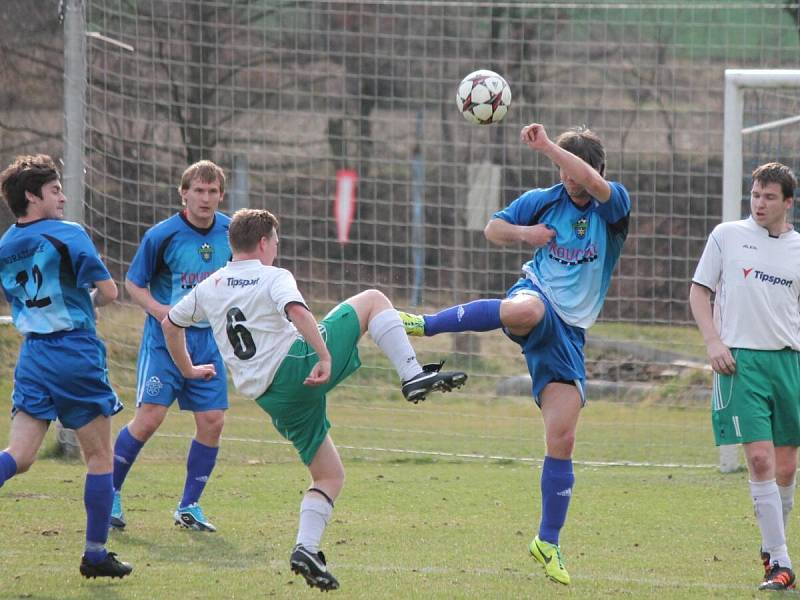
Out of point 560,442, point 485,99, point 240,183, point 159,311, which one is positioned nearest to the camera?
point 560,442

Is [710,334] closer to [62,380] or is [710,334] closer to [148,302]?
[62,380]

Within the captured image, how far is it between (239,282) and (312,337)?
44 cm

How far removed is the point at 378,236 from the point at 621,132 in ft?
11.4

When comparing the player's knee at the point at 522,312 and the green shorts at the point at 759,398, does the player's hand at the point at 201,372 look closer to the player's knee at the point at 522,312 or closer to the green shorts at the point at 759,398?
the player's knee at the point at 522,312

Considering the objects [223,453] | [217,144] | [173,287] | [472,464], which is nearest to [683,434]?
[472,464]

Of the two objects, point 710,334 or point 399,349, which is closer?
point 399,349

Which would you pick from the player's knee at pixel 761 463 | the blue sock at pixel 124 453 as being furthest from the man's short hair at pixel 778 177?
the blue sock at pixel 124 453

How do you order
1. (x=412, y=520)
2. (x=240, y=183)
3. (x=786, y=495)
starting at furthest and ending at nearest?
(x=240, y=183), (x=412, y=520), (x=786, y=495)

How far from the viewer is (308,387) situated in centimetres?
552

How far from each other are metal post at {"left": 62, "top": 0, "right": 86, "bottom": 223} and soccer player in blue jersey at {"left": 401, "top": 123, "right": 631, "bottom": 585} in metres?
4.98

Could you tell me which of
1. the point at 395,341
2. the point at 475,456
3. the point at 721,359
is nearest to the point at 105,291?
the point at 395,341

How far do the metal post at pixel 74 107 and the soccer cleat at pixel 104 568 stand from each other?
4786mm

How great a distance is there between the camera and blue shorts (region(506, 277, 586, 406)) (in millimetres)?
6250

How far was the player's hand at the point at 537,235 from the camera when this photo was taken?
626 centimetres
